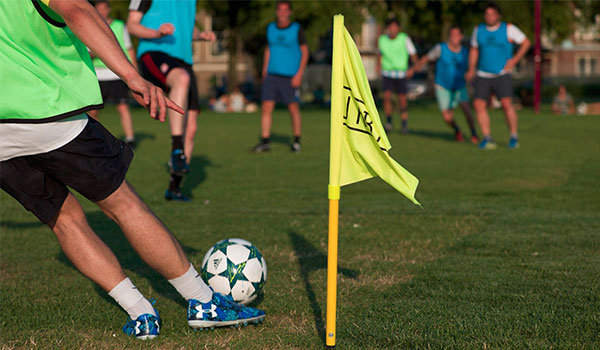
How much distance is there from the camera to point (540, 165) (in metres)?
10.9

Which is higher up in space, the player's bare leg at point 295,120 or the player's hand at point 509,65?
the player's hand at point 509,65

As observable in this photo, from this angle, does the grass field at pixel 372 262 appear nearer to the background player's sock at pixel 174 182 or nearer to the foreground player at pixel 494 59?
the background player's sock at pixel 174 182

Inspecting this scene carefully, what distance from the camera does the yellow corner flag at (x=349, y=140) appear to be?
3246 millimetres

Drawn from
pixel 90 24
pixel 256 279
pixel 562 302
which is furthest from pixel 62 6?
pixel 562 302

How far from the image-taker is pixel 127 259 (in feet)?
18.1

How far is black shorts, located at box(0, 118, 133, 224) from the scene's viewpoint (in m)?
3.38

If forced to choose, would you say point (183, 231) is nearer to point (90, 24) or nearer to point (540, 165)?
point (90, 24)

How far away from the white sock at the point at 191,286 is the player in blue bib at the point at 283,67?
9.12m

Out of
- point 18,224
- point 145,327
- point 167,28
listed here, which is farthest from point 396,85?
point 145,327

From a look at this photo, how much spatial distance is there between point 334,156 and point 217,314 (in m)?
1.05

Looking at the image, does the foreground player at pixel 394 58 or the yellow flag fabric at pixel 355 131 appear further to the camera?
the foreground player at pixel 394 58

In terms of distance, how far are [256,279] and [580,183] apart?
19.5 ft

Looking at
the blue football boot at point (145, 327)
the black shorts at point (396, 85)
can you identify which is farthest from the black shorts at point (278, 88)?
the blue football boot at point (145, 327)

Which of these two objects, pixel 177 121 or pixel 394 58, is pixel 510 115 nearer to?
pixel 394 58
